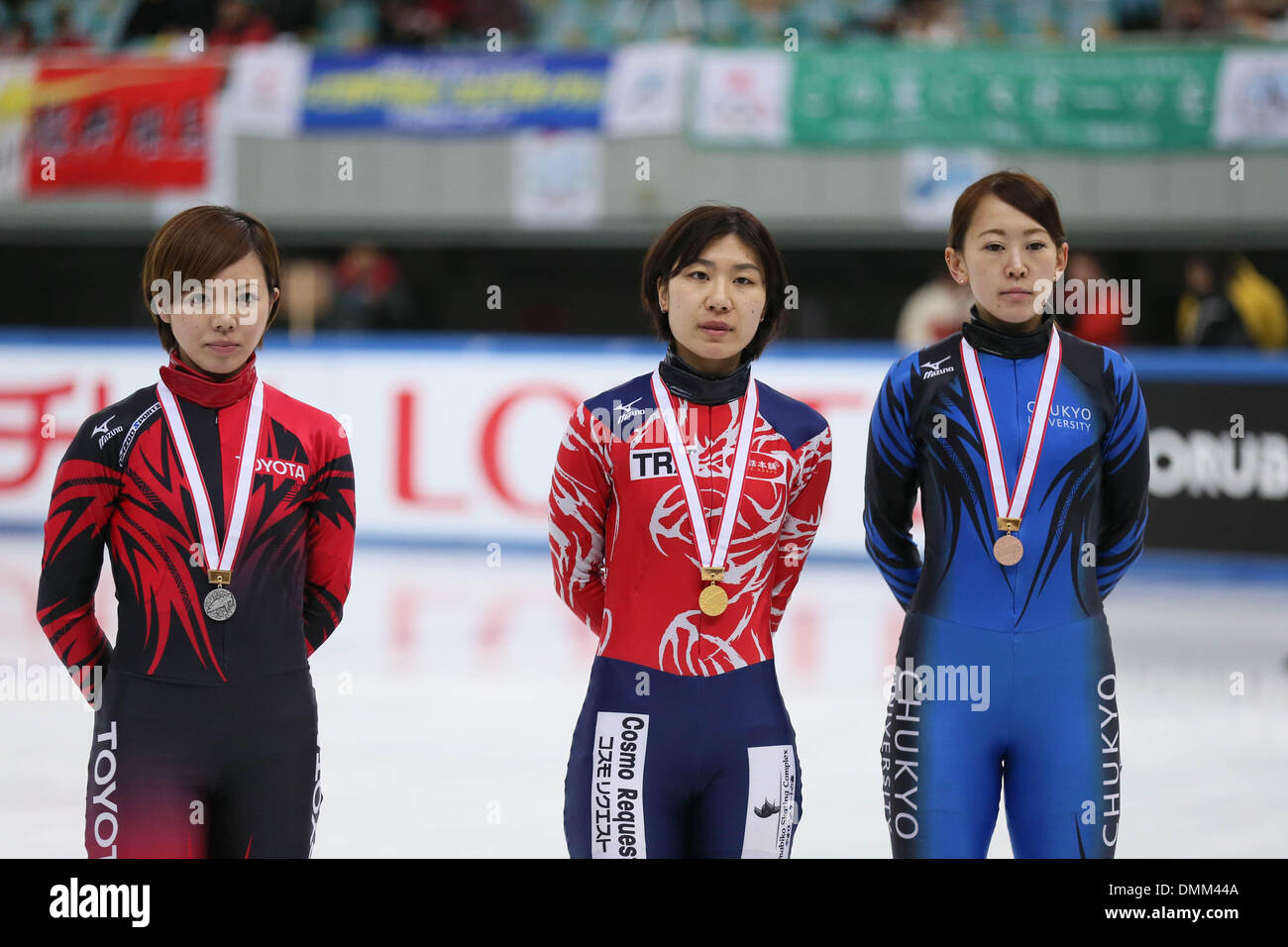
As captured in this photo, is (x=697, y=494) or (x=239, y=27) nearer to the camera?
(x=697, y=494)

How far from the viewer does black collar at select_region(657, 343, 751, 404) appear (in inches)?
119

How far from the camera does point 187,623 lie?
2826 millimetres

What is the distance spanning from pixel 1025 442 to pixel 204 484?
61.1 inches

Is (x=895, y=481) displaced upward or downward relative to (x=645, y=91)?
downward

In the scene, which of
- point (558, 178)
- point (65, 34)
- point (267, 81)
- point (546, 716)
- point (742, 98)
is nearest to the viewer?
point (546, 716)

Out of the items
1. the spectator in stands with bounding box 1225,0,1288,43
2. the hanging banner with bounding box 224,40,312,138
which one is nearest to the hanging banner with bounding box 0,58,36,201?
the hanging banner with bounding box 224,40,312,138

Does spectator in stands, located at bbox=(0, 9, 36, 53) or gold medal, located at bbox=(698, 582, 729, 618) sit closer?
gold medal, located at bbox=(698, 582, 729, 618)

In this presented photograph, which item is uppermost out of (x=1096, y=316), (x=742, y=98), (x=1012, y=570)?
(x=742, y=98)

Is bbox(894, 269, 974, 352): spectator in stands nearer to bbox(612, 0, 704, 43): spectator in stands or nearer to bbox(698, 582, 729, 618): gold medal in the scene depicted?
bbox(612, 0, 704, 43): spectator in stands

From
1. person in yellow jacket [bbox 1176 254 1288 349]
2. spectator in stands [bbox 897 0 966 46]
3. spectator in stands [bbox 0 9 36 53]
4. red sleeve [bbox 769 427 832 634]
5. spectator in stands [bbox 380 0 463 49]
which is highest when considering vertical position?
spectator in stands [bbox 0 9 36 53]

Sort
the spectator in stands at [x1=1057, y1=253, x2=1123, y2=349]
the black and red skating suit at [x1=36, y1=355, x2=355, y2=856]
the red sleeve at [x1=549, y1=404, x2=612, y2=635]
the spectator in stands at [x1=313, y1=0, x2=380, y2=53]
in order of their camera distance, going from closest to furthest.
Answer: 1. the black and red skating suit at [x1=36, y1=355, x2=355, y2=856]
2. the red sleeve at [x1=549, y1=404, x2=612, y2=635]
3. the spectator in stands at [x1=1057, y1=253, x2=1123, y2=349]
4. the spectator in stands at [x1=313, y1=0, x2=380, y2=53]

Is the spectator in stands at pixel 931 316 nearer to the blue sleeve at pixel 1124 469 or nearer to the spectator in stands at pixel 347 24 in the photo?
the spectator in stands at pixel 347 24

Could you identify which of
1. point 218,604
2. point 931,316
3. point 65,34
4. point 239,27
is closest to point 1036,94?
point 931,316

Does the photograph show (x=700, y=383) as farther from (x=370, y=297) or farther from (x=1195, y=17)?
(x=1195, y=17)
